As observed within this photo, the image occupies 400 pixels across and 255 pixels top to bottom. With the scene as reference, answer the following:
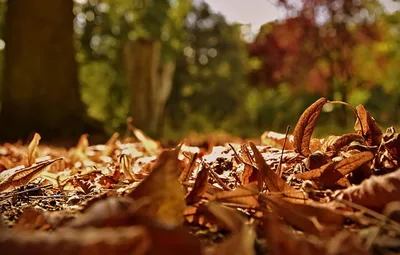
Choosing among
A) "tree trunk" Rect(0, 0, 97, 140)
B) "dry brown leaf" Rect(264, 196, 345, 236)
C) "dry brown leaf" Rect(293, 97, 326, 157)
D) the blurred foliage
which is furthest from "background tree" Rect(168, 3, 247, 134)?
"dry brown leaf" Rect(264, 196, 345, 236)

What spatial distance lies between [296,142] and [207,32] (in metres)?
20.3

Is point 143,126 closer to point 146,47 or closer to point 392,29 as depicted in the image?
point 146,47

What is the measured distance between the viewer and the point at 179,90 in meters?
18.3

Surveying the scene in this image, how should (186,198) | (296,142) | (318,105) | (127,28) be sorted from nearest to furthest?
(186,198) < (318,105) < (296,142) < (127,28)

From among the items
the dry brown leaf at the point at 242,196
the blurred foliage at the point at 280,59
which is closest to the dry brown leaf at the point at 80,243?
the dry brown leaf at the point at 242,196

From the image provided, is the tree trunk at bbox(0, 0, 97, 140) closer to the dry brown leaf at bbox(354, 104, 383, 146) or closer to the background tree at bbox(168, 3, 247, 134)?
the dry brown leaf at bbox(354, 104, 383, 146)

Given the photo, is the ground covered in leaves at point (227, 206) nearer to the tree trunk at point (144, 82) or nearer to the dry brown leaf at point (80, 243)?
the dry brown leaf at point (80, 243)

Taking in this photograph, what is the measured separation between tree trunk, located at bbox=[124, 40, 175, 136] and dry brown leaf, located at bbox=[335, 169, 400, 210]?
25.2ft

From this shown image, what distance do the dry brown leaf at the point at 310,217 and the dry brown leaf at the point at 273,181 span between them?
112mm

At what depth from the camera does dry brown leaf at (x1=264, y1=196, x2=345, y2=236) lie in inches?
30.2

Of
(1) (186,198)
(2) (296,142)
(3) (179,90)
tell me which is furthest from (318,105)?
(3) (179,90)

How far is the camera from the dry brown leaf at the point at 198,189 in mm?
927

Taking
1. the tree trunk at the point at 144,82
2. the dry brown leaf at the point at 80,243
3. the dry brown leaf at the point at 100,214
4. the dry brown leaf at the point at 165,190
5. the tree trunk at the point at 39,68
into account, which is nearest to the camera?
the dry brown leaf at the point at 80,243

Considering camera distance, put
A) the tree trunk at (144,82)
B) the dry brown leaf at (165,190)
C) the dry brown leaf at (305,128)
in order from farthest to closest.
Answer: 1. the tree trunk at (144,82)
2. the dry brown leaf at (305,128)
3. the dry brown leaf at (165,190)
